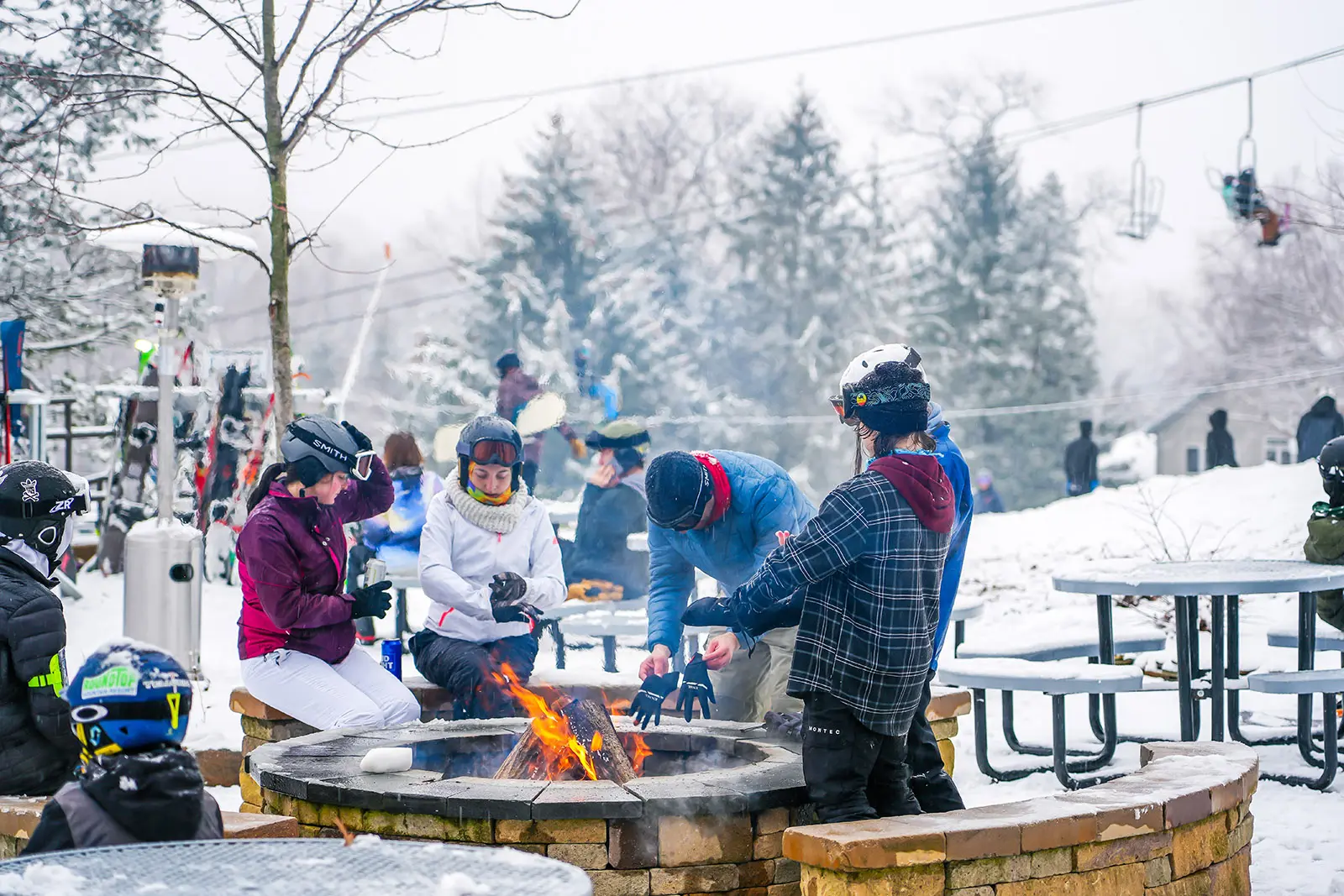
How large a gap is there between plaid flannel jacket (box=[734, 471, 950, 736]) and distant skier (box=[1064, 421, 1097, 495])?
2092 centimetres

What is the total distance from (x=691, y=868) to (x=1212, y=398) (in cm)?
5061

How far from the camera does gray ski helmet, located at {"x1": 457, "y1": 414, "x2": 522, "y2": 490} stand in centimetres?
654

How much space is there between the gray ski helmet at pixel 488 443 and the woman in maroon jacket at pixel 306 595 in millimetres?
639

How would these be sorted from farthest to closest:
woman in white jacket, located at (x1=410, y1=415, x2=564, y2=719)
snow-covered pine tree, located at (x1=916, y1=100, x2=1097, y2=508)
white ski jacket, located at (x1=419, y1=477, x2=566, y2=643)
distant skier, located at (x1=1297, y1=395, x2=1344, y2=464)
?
1. snow-covered pine tree, located at (x1=916, y1=100, x2=1097, y2=508)
2. distant skier, located at (x1=1297, y1=395, x2=1344, y2=464)
3. white ski jacket, located at (x1=419, y1=477, x2=566, y2=643)
4. woman in white jacket, located at (x1=410, y1=415, x2=564, y2=719)

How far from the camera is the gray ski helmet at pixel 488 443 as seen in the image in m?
6.54

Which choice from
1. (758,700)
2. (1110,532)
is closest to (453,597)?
(758,700)

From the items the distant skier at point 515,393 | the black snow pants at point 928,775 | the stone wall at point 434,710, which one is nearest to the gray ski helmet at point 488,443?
the stone wall at point 434,710

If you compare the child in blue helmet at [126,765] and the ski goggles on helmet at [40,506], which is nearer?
the child in blue helmet at [126,765]

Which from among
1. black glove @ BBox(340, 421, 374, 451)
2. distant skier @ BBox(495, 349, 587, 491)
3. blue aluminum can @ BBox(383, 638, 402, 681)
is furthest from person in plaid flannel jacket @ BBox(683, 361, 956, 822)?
distant skier @ BBox(495, 349, 587, 491)

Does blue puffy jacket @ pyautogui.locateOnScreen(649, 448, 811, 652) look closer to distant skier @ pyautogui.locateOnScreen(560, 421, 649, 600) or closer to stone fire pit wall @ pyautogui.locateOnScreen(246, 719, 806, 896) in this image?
stone fire pit wall @ pyautogui.locateOnScreen(246, 719, 806, 896)

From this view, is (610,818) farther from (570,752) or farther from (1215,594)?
(1215,594)

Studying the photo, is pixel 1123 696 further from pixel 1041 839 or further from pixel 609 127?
pixel 609 127

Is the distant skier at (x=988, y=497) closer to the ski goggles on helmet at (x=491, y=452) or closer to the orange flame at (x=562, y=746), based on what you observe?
the ski goggles on helmet at (x=491, y=452)

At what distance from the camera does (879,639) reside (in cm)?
420
